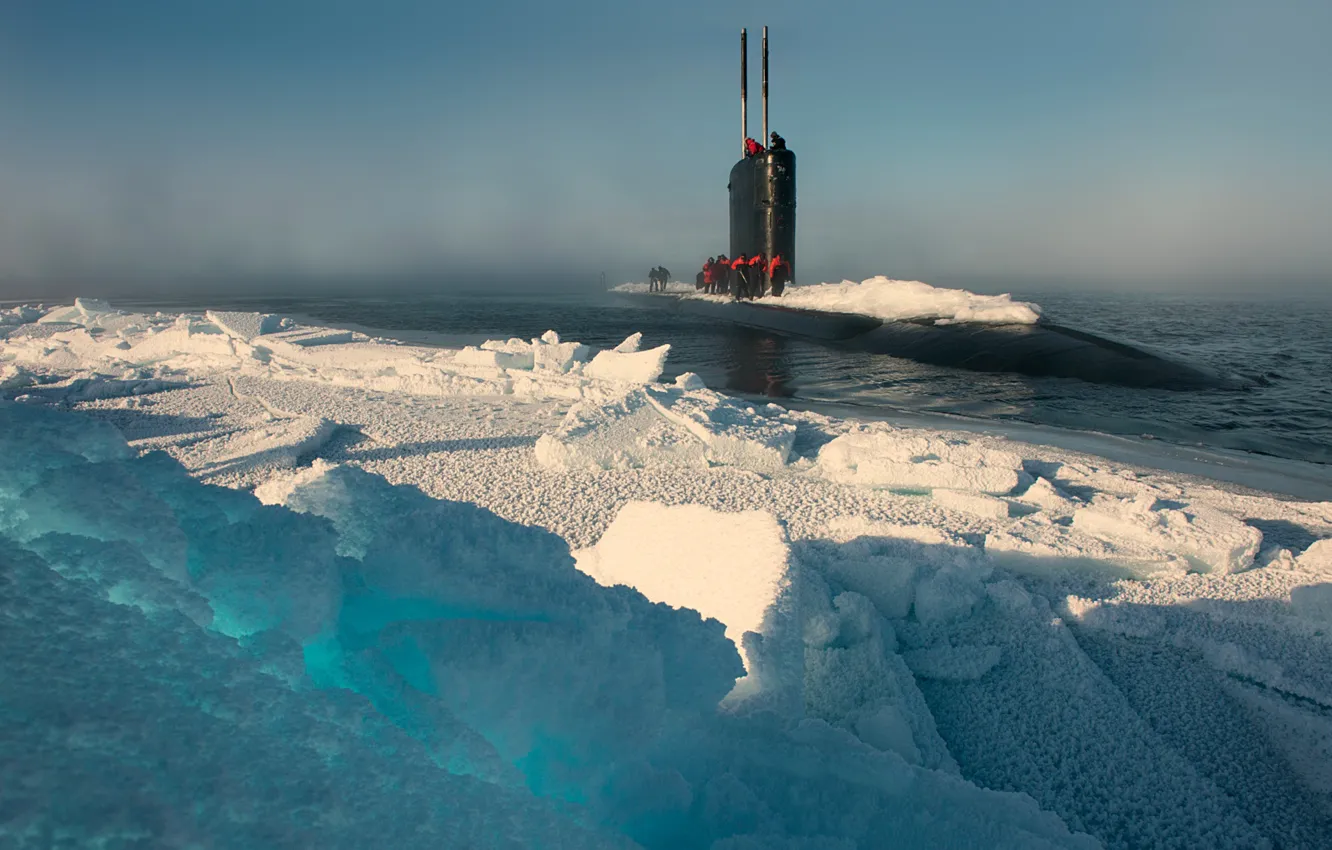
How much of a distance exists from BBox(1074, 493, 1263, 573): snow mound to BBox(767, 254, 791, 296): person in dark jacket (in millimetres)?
18519

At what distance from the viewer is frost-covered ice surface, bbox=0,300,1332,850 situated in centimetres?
91

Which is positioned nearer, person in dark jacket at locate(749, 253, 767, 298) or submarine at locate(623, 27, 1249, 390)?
submarine at locate(623, 27, 1249, 390)

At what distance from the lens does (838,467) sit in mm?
4801

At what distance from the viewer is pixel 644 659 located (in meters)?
1.46

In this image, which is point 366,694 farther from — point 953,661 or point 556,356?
point 556,356

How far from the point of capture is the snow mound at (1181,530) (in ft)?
11.3

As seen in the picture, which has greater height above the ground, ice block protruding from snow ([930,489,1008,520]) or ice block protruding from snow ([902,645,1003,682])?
ice block protruding from snow ([930,489,1008,520])

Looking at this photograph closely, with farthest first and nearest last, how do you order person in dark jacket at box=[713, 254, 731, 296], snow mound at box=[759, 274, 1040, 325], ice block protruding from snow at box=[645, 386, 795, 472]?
person in dark jacket at box=[713, 254, 731, 296], snow mound at box=[759, 274, 1040, 325], ice block protruding from snow at box=[645, 386, 795, 472]

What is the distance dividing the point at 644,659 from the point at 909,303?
55.3 feet

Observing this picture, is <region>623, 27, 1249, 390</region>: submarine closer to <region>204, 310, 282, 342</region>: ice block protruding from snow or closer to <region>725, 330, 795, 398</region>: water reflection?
<region>725, 330, 795, 398</region>: water reflection

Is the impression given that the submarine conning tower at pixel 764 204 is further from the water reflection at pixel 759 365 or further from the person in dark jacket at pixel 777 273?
the water reflection at pixel 759 365

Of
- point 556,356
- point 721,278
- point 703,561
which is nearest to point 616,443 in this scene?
point 703,561

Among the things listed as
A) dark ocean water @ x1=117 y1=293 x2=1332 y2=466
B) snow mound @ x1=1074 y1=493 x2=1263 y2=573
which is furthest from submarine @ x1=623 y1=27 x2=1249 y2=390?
snow mound @ x1=1074 y1=493 x2=1263 y2=573


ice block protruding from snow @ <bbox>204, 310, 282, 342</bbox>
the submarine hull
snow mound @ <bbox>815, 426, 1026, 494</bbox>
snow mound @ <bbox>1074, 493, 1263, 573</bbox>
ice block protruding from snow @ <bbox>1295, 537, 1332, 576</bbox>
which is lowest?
ice block protruding from snow @ <bbox>1295, 537, 1332, 576</bbox>
